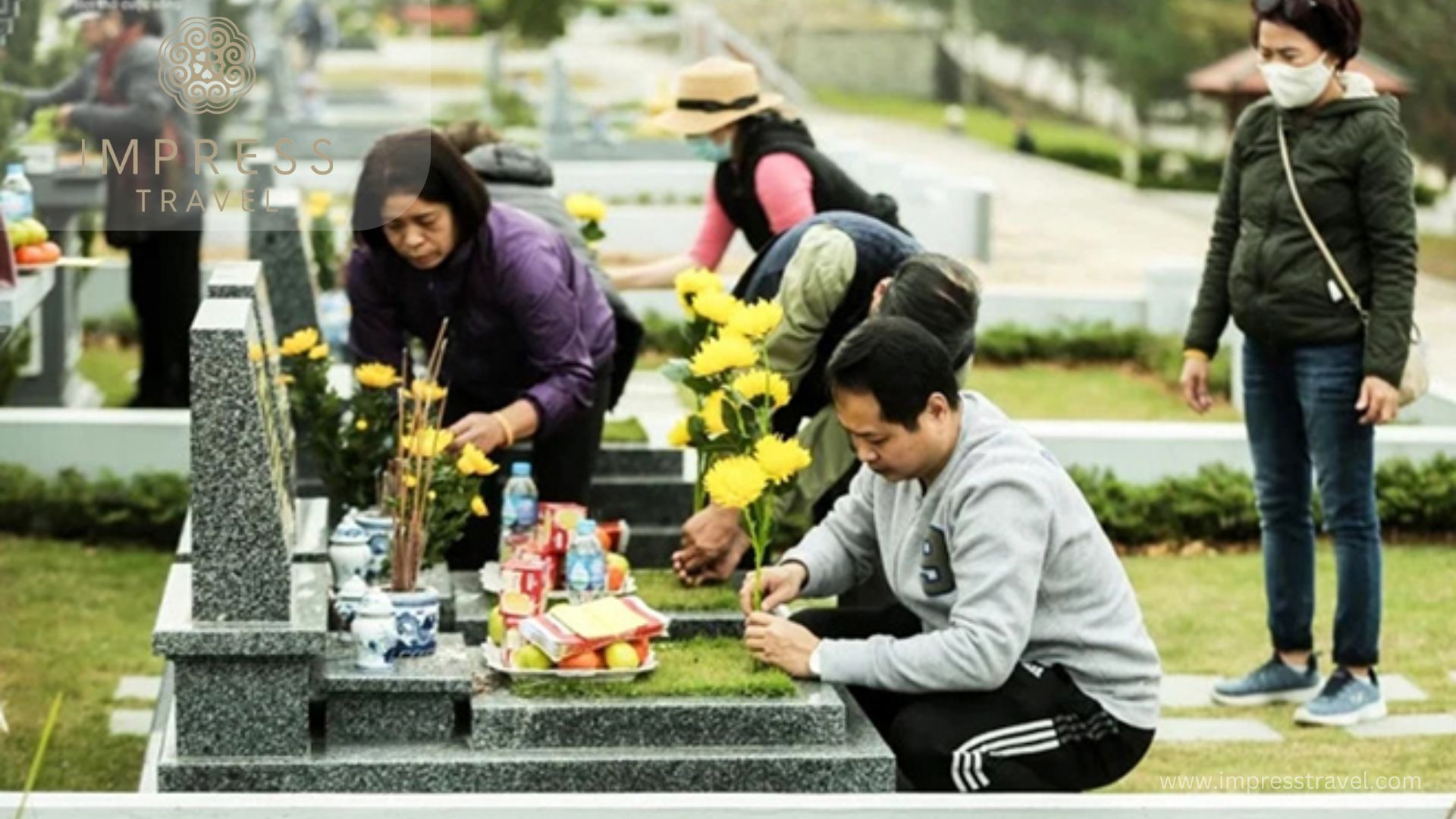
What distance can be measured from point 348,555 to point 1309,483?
7.60 ft

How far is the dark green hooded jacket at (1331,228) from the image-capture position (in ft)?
19.2

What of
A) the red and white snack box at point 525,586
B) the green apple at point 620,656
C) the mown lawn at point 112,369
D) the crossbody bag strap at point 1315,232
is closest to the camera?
the green apple at point 620,656

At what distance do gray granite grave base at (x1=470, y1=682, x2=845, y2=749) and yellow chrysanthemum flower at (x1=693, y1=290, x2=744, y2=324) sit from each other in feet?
2.91

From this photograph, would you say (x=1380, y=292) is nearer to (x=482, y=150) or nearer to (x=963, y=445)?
(x=963, y=445)

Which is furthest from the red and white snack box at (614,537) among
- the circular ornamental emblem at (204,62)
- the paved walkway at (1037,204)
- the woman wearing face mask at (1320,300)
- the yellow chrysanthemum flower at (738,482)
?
the paved walkway at (1037,204)

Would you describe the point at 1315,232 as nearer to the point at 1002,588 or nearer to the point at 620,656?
the point at 1002,588

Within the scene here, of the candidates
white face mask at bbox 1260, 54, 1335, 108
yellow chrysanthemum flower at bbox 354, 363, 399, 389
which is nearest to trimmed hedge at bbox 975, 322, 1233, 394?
white face mask at bbox 1260, 54, 1335, 108

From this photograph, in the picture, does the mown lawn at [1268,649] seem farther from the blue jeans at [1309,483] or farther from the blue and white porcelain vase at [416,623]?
the blue and white porcelain vase at [416,623]

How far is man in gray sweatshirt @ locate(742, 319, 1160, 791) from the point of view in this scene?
4.46m

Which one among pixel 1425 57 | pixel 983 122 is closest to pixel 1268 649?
pixel 1425 57

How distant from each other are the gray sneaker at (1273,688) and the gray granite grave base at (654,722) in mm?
2026

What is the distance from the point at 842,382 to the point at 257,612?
1.07 meters

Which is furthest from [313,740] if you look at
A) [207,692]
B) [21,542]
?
[21,542]

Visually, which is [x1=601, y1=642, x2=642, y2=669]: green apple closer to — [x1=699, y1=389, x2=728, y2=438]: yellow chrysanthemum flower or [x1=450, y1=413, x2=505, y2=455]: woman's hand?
[x1=699, y1=389, x2=728, y2=438]: yellow chrysanthemum flower
